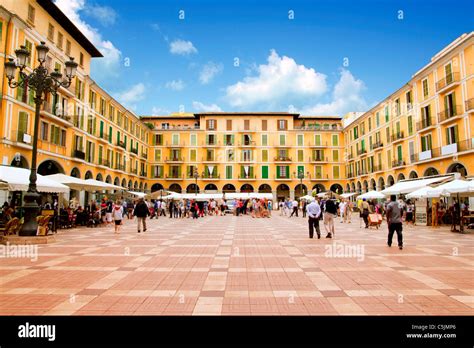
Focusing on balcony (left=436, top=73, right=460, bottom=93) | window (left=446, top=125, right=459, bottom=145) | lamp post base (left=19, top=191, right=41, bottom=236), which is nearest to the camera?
lamp post base (left=19, top=191, right=41, bottom=236)

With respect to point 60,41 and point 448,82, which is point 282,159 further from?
point 60,41

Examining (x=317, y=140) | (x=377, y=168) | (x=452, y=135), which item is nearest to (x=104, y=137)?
(x=317, y=140)

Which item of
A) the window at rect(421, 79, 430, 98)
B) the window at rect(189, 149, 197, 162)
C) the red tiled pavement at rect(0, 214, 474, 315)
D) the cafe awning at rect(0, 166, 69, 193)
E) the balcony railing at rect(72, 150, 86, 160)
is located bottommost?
the red tiled pavement at rect(0, 214, 474, 315)

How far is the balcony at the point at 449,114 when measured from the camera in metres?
23.8

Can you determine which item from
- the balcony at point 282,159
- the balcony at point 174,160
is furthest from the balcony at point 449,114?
the balcony at point 174,160

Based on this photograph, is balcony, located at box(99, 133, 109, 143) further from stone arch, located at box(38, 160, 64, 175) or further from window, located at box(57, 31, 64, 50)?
window, located at box(57, 31, 64, 50)

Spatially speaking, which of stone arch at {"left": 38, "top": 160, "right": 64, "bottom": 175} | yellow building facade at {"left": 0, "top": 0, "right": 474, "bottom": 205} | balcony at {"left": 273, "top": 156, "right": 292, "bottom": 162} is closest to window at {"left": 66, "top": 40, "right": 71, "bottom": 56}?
yellow building facade at {"left": 0, "top": 0, "right": 474, "bottom": 205}

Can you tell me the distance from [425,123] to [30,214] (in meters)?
29.4

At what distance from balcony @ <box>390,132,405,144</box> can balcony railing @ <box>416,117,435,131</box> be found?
8.99 ft

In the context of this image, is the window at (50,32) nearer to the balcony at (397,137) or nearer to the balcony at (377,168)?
the balcony at (397,137)

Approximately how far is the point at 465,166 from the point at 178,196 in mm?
24261

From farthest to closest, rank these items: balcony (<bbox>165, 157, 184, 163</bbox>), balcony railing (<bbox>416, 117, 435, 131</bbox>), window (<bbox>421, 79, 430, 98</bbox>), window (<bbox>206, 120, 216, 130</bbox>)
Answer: window (<bbox>206, 120, 216, 130</bbox>)
balcony (<bbox>165, 157, 184, 163</bbox>)
window (<bbox>421, 79, 430, 98</bbox>)
balcony railing (<bbox>416, 117, 435, 131</bbox>)

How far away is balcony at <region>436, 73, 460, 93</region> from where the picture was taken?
2388 centimetres
